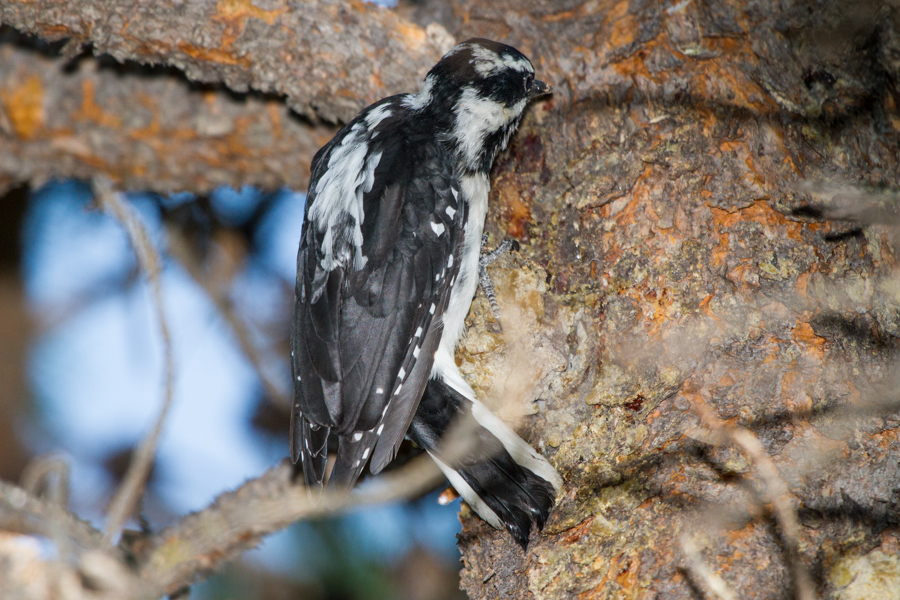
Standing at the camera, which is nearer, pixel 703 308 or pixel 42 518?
pixel 42 518

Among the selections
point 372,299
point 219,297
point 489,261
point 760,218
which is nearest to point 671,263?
point 760,218

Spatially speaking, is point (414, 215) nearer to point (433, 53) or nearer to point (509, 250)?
point (509, 250)

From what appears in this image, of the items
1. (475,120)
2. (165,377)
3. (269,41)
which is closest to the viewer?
(165,377)

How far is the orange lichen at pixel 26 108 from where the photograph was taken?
3.14 metres

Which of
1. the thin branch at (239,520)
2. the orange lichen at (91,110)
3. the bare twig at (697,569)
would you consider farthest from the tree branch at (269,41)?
the bare twig at (697,569)

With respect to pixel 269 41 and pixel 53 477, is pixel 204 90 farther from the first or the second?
pixel 53 477

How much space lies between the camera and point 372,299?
7.47 ft

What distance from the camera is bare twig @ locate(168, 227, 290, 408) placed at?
3219mm

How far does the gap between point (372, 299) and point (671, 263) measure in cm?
98

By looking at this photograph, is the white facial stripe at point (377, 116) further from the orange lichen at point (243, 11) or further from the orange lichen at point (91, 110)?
the orange lichen at point (91, 110)

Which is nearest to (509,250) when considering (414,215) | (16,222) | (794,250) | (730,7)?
(414,215)

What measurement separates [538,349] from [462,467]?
0.45 metres

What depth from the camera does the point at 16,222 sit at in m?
3.85

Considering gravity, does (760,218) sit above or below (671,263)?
above
